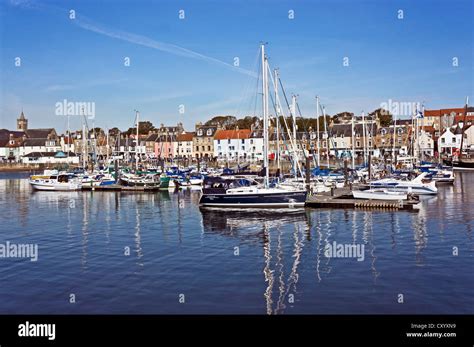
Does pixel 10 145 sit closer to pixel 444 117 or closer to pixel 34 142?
pixel 34 142

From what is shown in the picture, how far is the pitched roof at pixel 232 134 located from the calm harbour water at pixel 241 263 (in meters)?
95.7

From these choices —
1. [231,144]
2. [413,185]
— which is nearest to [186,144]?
[231,144]

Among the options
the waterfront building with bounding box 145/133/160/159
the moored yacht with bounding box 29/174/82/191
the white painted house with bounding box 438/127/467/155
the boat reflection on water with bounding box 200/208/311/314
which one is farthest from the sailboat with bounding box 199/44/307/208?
the waterfront building with bounding box 145/133/160/159

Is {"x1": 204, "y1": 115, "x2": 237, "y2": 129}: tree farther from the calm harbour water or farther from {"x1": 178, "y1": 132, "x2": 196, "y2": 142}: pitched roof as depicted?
the calm harbour water

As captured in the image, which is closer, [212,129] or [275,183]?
[275,183]

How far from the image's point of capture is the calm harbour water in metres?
19.7

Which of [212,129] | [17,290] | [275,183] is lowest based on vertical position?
[17,290]

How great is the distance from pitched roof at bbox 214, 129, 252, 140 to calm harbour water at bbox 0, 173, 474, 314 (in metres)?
95.7

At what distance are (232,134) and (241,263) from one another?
117 meters

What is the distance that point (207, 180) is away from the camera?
4934 cm
